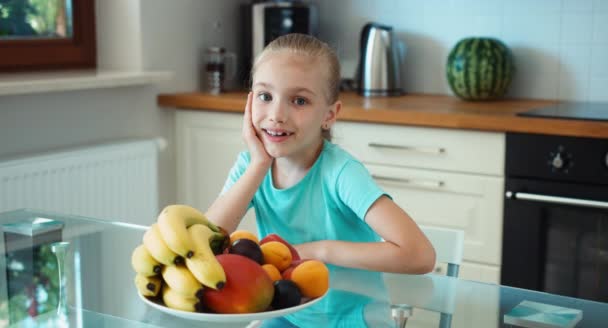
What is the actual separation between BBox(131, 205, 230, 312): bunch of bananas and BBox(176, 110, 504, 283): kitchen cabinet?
1598mm

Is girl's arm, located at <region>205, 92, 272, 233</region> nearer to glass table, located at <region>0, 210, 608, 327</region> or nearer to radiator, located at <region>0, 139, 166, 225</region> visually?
glass table, located at <region>0, 210, 608, 327</region>

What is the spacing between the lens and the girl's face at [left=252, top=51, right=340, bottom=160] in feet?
4.87

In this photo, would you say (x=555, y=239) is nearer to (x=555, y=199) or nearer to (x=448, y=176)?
(x=555, y=199)

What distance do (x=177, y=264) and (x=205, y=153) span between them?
6.75 feet

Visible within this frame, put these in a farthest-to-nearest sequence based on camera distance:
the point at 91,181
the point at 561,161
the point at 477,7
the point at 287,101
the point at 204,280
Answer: the point at 477,7 → the point at 91,181 → the point at 561,161 → the point at 287,101 → the point at 204,280

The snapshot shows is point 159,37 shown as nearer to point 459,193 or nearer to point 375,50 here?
point 375,50

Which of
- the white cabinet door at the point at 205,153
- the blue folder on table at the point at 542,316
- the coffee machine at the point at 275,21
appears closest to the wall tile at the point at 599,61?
the coffee machine at the point at 275,21

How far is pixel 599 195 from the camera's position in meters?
2.38

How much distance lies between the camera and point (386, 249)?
4.64 feet

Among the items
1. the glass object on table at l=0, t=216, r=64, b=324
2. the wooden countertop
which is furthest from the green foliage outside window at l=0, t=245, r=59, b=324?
the wooden countertop

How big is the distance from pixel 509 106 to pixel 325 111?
138cm

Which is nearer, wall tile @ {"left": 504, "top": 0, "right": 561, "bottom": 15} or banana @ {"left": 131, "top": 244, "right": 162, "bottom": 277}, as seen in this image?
banana @ {"left": 131, "top": 244, "right": 162, "bottom": 277}

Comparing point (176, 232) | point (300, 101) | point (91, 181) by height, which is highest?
point (300, 101)

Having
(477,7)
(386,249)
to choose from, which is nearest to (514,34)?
(477,7)
